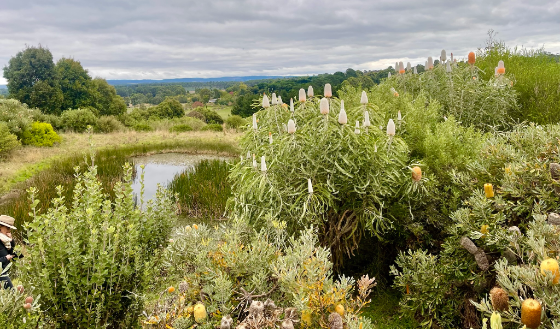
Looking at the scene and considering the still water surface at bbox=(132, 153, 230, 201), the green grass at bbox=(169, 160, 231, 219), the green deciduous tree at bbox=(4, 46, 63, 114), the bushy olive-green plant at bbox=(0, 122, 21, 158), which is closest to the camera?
the green grass at bbox=(169, 160, 231, 219)

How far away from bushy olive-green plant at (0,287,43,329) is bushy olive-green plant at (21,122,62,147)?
18.5 m

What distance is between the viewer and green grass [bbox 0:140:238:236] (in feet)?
22.3

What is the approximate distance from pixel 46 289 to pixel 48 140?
742 inches

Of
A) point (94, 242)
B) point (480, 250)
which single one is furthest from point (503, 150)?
point (94, 242)

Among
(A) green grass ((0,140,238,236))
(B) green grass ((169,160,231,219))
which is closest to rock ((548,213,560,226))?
(A) green grass ((0,140,238,236))

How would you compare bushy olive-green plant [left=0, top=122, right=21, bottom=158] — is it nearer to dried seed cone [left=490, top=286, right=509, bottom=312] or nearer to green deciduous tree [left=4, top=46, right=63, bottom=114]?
dried seed cone [left=490, top=286, right=509, bottom=312]

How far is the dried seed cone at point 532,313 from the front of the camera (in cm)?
137

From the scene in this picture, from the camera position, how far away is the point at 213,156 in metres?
14.8

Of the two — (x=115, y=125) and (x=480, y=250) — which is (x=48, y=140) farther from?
(x=480, y=250)

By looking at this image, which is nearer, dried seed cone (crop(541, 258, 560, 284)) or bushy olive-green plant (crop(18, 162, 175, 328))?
dried seed cone (crop(541, 258, 560, 284))

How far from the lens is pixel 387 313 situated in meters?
3.17

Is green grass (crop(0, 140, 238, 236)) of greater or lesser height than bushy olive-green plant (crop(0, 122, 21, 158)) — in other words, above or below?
below

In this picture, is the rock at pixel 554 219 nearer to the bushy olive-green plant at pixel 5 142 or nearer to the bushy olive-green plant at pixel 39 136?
the bushy olive-green plant at pixel 5 142

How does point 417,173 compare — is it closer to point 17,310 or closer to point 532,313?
point 532,313
